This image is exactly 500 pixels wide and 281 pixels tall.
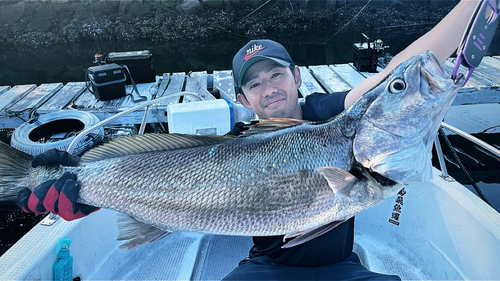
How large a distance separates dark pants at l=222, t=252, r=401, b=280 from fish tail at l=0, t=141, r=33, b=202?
1.52 m

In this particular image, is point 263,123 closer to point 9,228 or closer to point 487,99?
point 9,228

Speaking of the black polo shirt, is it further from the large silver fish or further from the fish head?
the fish head

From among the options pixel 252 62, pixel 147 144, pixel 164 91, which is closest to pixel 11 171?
pixel 147 144

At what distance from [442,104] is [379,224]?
225 centimetres

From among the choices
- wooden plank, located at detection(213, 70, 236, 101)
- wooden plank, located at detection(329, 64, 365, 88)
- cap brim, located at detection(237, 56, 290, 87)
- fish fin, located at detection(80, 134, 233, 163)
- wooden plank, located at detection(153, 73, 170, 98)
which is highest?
cap brim, located at detection(237, 56, 290, 87)

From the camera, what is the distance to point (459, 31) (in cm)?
200

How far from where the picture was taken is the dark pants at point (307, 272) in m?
2.17

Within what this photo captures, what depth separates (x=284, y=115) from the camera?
260 centimetres

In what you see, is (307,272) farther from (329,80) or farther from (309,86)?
(329,80)

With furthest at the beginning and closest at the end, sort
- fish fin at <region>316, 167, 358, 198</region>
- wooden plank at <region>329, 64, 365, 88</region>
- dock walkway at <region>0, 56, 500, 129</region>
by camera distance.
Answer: wooden plank at <region>329, 64, 365, 88</region>, dock walkway at <region>0, 56, 500, 129</region>, fish fin at <region>316, 167, 358, 198</region>

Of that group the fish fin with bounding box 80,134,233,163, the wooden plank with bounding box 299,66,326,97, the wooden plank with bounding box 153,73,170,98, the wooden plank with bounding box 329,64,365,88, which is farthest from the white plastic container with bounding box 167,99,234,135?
the wooden plank with bounding box 329,64,365,88

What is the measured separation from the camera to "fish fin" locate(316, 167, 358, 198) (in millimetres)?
1633

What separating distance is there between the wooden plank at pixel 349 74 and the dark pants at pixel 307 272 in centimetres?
517

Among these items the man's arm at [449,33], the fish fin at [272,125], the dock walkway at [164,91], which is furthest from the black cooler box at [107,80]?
the man's arm at [449,33]
